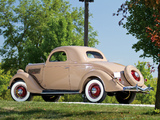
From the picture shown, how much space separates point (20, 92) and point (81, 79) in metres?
3.50

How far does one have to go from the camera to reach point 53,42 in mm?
32938

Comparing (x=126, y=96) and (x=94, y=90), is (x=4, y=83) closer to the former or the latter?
(x=126, y=96)

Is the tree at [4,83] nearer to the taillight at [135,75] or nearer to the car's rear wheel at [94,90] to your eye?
the car's rear wheel at [94,90]

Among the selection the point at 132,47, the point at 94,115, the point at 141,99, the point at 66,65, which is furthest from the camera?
the point at 141,99

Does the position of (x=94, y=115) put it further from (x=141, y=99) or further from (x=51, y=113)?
(x=141, y=99)

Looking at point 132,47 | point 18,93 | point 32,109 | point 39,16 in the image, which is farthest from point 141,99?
point 32,109

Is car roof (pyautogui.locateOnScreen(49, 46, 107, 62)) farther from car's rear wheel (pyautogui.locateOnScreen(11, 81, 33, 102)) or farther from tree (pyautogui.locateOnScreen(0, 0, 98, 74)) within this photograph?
tree (pyautogui.locateOnScreen(0, 0, 98, 74))

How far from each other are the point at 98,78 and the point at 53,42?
22.0m

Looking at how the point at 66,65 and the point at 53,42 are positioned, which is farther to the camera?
the point at 53,42

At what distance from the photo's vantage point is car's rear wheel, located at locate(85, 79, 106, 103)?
1135cm

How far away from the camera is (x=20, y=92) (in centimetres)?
1359

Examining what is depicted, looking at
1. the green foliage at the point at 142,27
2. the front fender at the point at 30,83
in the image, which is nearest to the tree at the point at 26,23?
the green foliage at the point at 142,27

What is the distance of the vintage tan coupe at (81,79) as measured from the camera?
11.3 m

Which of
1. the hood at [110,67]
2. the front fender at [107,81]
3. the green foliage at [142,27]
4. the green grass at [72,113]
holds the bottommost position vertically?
the green grass at [72,113]
